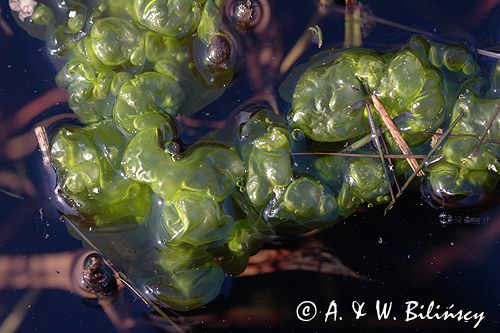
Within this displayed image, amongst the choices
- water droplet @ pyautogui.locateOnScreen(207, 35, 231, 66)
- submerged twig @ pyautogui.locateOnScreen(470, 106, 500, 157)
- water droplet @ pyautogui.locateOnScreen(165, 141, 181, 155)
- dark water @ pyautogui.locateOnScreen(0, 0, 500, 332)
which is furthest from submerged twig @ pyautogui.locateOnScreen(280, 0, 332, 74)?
submerged twig @ pyautogui.locateOnScreen(470, 106, 500, 157)

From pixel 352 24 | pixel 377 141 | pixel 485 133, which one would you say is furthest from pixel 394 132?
pixel 352 24

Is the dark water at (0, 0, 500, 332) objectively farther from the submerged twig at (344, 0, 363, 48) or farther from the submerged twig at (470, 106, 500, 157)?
the submerged twig at (470, 106, 500, 157)

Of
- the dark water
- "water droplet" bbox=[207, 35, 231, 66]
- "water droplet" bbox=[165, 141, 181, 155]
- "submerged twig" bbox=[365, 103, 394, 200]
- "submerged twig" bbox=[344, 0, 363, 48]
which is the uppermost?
"submerged twig" bbox=[344, 0, 363, 48]

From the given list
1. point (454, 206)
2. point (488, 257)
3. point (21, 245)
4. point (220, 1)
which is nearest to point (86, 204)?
point (21, 245)

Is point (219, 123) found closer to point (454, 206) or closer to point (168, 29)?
point (168, 29)

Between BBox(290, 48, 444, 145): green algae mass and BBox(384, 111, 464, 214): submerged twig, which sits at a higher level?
BBox(290, 48, 444, 145): green algae mass

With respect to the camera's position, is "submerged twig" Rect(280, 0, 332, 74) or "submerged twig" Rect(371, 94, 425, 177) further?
"submerged twig" Rect(280, 0, 332, 74)
